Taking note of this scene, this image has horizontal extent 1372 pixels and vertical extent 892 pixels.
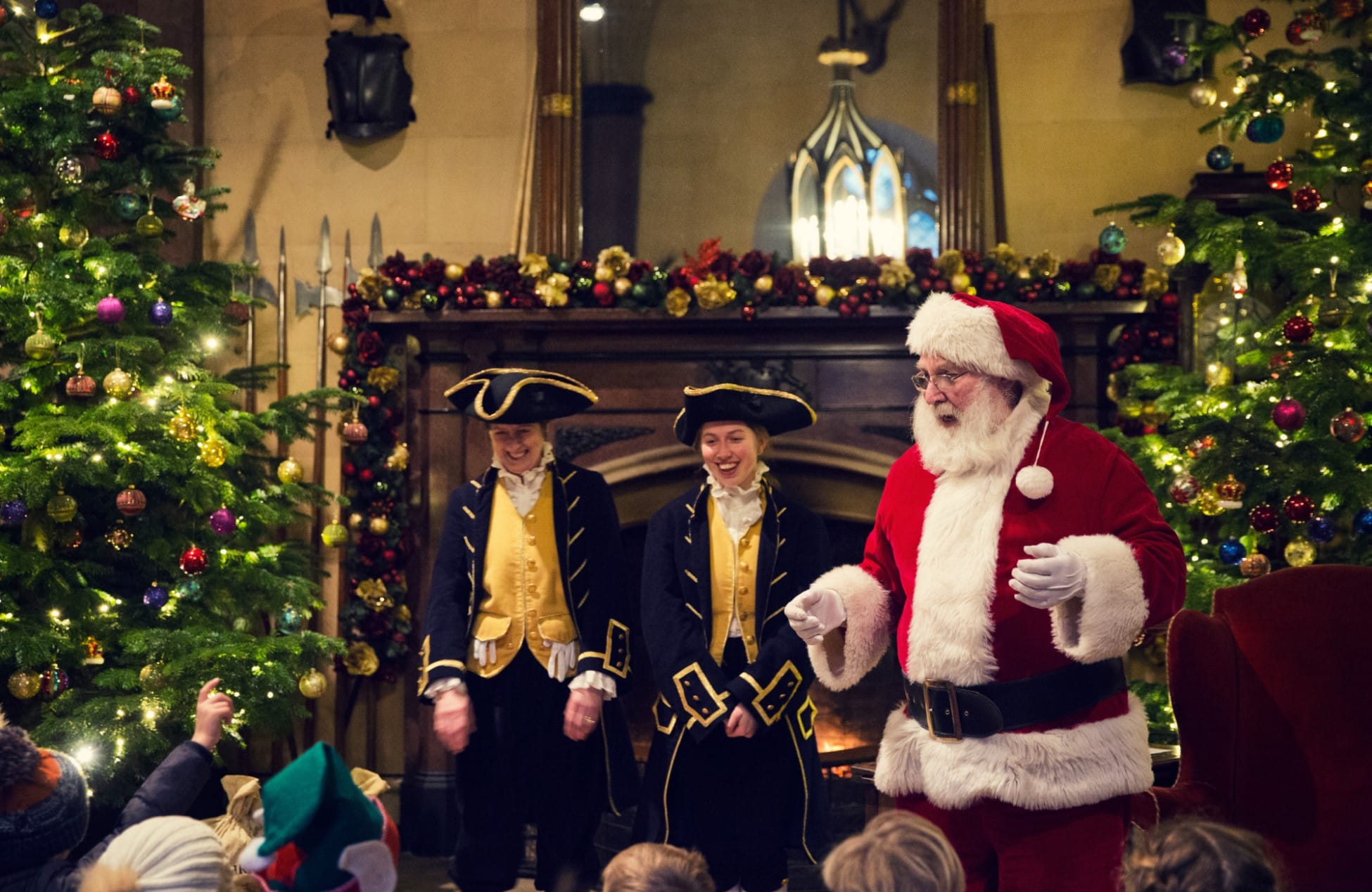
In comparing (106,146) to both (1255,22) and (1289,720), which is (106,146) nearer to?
(1255,22)

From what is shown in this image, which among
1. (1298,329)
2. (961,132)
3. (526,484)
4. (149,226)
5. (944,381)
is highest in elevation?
(961,132)

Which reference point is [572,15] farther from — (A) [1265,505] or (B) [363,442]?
(A) [1265,505]

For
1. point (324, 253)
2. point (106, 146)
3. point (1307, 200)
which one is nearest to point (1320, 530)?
point (1307, 200)

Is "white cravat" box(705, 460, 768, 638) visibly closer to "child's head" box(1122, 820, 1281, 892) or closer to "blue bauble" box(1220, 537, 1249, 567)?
"blue bauble" box(1220, 537, 1249, 567)

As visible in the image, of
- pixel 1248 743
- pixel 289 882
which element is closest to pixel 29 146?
pixel 289 882

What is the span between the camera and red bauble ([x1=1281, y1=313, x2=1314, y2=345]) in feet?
13.0

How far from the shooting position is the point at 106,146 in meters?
4.09

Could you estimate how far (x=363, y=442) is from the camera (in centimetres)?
504

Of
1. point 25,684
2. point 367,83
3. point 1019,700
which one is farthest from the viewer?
point 367,83

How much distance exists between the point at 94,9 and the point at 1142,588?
3.45 metres

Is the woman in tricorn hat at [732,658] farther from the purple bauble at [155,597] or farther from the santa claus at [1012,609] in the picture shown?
the purple bauble at [155,597]

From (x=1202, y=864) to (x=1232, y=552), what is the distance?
2434 millimetres

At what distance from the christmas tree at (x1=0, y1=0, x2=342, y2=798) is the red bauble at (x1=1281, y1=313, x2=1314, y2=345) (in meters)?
2.98

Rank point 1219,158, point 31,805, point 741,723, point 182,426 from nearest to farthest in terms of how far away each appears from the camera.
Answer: point 31,805 < point 741,723 < point 182,426 < point 1219,158
